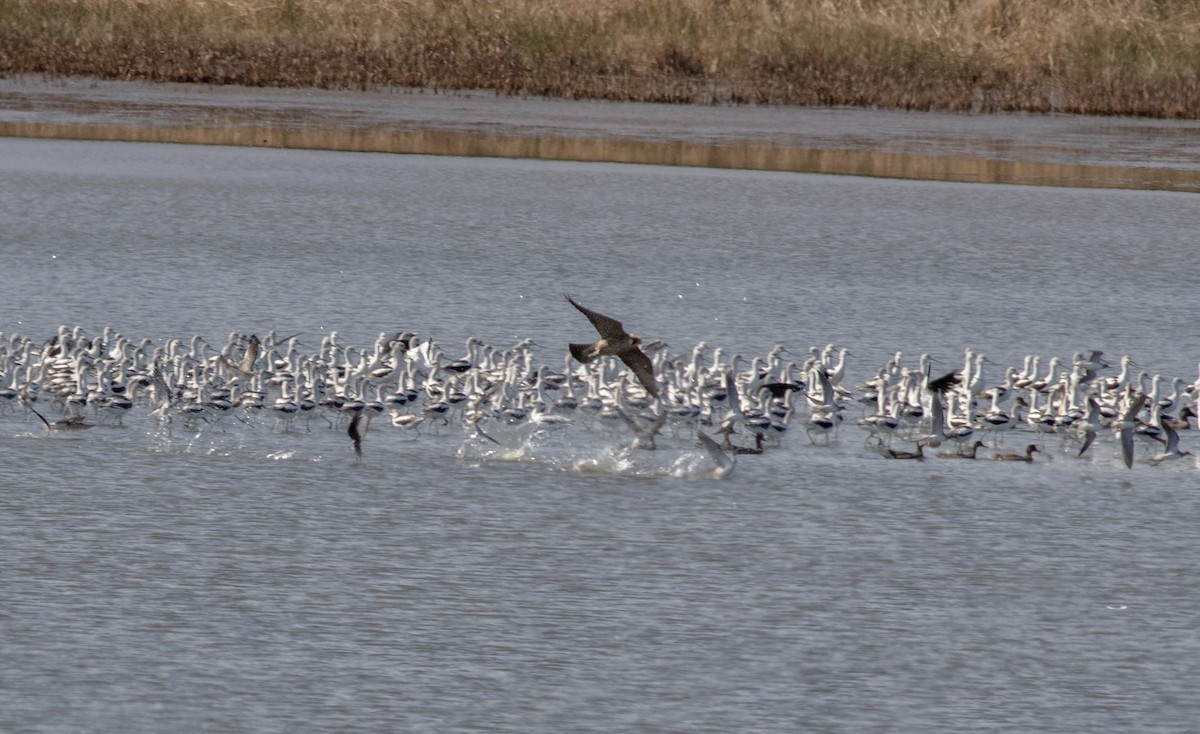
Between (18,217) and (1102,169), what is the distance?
14.6 m

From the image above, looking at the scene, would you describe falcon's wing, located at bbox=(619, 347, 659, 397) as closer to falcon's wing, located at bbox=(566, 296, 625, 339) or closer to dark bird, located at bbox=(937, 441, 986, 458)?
falcon's wing, located at bbox=(566, 296, 625, 339)

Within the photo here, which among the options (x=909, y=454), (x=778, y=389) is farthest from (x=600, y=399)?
(x=909, y=454)

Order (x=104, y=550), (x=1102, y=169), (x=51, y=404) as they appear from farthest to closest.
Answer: (x=1102, y=169) → (x=51, y=404) → (x=104, y=550)

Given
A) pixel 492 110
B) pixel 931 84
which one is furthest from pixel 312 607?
pixel 931 84

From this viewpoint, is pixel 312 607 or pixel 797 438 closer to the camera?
pixel 312 607

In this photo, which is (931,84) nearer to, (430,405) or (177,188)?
(177,188)

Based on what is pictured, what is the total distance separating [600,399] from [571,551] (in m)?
3.16

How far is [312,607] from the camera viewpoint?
7383mm

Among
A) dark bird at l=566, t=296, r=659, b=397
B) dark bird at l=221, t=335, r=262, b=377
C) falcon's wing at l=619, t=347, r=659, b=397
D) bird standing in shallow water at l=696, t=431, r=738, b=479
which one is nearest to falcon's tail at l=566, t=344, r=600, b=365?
dark bird at l=566, t=296, r=659, b=397

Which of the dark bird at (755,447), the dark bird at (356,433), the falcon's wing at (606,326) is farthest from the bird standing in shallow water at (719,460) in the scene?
the dark bird at (356,433)

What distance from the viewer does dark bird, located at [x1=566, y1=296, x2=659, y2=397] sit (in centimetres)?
985

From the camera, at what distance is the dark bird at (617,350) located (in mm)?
9852

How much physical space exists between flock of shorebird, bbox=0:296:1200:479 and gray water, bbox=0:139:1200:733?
0.61 ft

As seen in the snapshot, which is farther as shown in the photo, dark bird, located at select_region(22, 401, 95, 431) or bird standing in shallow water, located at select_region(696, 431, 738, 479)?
dark bird, located at select_region(22, 401, 95, 431)
